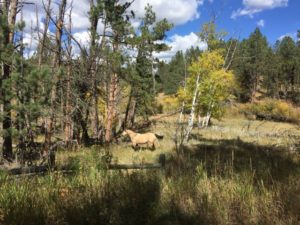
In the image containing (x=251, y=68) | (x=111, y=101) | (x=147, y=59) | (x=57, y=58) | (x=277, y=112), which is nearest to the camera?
(x=57, y=58)

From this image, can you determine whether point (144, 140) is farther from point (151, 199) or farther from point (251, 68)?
point (251, 68)

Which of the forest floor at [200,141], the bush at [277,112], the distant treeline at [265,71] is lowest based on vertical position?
the forest floor at [200,141]

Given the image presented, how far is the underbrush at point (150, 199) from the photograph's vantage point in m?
3.40

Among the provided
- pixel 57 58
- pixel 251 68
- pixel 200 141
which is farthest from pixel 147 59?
pixel 251 68

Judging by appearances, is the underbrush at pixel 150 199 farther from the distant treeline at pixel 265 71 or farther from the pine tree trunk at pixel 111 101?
the distant treeline at pixel 265 71

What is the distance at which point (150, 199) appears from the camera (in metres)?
3.88

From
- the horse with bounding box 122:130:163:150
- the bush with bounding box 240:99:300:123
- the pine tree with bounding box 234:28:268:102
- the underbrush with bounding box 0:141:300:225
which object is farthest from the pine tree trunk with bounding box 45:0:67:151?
the pine tree with bounding box 234:28:268:102

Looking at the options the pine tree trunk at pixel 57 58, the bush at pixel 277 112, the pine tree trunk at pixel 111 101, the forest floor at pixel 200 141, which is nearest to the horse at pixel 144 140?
the forest floor at pixel 200 141

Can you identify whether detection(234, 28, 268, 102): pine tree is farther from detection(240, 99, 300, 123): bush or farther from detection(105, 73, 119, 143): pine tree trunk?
detection(105, 73, 119, 143): pine tree trunk

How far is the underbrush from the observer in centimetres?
340

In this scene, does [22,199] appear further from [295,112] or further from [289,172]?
[295,112]

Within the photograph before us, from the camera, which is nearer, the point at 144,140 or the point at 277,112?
the point at 144,140

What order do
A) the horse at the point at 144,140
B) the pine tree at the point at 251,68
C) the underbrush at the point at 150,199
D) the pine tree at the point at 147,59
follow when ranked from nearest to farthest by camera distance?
the underbrush at the point at 150,199
the horse at the point at 144,140
the pine tree at the point at 147,59
the pine tree at the point at 251,68

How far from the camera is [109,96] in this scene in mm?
→ 18078
